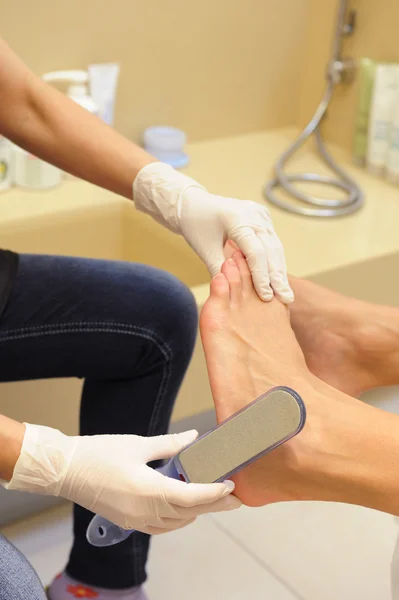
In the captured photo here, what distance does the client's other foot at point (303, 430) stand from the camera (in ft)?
2.73

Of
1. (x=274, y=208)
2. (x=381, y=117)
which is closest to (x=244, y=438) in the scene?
(x=274, y=208)

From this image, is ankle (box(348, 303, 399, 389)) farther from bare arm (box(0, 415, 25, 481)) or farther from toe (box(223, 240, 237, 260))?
bare arm (box(0, 415, 25, 481))

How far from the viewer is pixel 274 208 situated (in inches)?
67.2

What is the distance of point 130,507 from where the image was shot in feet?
2.59

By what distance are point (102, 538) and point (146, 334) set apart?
29 cm

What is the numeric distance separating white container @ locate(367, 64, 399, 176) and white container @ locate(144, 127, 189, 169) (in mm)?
468

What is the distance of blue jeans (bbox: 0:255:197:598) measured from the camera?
100cm

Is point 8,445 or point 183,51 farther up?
point 183,51

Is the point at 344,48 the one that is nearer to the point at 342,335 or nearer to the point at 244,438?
the point at 342,335

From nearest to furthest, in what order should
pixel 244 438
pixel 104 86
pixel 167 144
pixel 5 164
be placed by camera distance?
pixel 244 438 → pixel 5 164 → pixel 104 86 → pixel 167 144

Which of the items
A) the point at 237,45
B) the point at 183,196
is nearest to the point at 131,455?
the point at 183,196

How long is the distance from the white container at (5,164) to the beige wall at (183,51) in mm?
199

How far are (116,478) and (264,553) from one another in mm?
647

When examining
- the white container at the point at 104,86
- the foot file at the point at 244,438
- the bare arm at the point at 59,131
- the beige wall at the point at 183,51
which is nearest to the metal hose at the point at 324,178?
the beige wall at the point at 183,51
